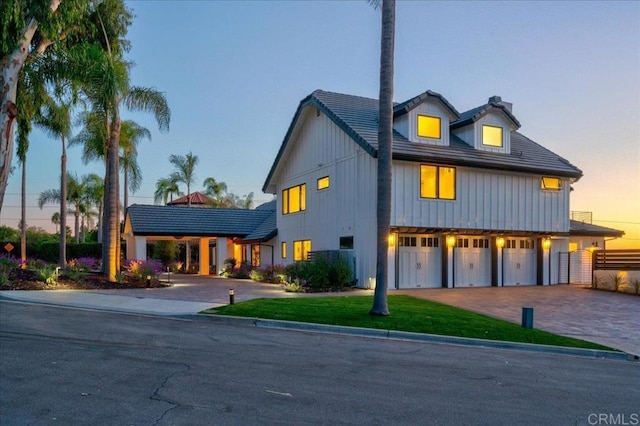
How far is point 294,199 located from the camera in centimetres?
2903

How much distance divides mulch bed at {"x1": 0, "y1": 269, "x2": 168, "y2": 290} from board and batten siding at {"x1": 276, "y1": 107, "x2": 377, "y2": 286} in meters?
8.50

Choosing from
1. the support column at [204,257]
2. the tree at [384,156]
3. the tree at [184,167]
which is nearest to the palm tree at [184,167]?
the tree at [184,167]

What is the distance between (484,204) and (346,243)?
262 inches

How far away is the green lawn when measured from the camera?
11.1 metres

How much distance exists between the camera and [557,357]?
9.69 m

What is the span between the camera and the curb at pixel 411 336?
1000cm

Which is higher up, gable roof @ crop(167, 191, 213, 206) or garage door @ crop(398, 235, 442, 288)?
gable roof @ crop(167, 191, 213, 206)

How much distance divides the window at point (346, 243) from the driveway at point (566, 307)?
3.20 metres

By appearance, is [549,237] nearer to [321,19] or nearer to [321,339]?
[321,19]

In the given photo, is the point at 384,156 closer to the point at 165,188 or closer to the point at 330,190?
the point at 330,190

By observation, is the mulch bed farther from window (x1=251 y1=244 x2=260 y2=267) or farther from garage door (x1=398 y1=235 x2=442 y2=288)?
window (x1=251 y1=244 x2=260 y2=267)

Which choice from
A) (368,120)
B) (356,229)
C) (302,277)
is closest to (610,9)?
(368,120)

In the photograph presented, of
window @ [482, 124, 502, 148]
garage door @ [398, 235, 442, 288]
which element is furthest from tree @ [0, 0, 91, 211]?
window @ [482, 124, 502, 148]

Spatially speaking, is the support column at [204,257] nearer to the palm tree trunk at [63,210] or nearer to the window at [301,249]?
the palm tree trunk at [63,210]
